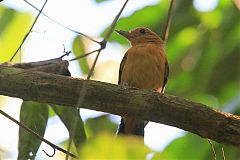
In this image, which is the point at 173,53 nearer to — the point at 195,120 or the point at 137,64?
the point at 137,64

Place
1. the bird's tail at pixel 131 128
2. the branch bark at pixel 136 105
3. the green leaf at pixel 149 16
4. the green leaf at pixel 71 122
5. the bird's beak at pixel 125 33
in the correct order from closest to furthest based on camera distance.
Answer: the branch bark at pixel 136 105 < the green leaf at pixel 71 122 < the bird's tail at pixel 131 128 < the green leaf at pixel 149 16 < the bird's beak at pixel 125 33

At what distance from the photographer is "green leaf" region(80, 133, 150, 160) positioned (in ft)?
2.60

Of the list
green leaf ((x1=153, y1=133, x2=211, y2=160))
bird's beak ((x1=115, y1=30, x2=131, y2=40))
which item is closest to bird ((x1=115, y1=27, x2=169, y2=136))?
bird's beak ((x1=115, y1=30, x2=131, y2=40))

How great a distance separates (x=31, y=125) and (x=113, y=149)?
2.11 metres

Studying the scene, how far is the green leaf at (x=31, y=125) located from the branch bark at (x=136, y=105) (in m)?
0.40

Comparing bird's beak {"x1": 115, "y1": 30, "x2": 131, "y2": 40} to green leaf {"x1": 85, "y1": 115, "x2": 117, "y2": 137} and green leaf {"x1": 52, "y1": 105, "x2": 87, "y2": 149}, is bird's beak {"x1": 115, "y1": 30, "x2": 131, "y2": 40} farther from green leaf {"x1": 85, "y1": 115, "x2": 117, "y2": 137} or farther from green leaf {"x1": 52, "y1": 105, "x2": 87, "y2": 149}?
green leaf {"x1": 52, "y1": 105, "x2": 87, "y2": 149}

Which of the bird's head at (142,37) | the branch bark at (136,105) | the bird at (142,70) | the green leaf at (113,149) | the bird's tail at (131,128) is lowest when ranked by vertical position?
the green leaf at (113,149)

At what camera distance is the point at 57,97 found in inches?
96.5

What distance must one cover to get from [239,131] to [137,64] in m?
→ 1.98

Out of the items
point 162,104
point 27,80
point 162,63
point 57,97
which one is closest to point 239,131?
point 162,104

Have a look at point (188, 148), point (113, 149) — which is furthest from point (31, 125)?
point (113, 149)

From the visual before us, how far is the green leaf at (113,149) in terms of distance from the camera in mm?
791

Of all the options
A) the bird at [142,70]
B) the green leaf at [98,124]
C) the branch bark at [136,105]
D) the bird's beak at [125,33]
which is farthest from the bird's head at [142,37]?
the branch bark at [136,105]

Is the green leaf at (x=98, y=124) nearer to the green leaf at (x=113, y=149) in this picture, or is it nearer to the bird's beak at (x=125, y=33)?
the bird's beak at (x=125, y=33)
